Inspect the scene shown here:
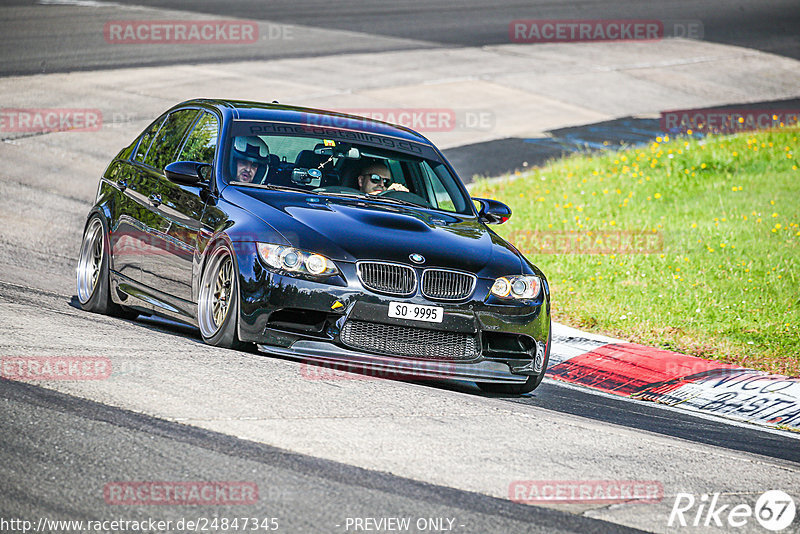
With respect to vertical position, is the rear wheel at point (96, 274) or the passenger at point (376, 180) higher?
the passenger at point (376, 180)

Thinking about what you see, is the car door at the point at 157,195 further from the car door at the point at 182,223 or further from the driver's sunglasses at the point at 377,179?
the driver's sunglasses at the point at 377,179

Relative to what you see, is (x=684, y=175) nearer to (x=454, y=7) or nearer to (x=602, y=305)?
(x=602, y=305)

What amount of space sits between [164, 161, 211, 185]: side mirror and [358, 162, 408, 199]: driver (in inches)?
45.9

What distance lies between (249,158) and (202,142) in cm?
57

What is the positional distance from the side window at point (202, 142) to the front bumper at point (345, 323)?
1.57 meters

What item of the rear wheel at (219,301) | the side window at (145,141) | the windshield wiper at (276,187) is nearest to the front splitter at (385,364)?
the rear wheel at (219,301)

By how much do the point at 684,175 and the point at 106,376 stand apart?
12646 millimetres

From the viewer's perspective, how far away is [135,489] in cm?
459

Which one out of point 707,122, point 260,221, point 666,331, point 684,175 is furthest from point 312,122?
point 707,122

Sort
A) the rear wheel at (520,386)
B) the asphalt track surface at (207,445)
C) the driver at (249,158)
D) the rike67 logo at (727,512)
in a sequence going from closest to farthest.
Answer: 1. the asphalt track surface at (207,445)
2. the rike67 logo at (727,512)
3. the rear wheel at (520,386)
4. the driver at (249,158)

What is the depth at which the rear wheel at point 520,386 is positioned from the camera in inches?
310

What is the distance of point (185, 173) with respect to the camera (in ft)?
26.0

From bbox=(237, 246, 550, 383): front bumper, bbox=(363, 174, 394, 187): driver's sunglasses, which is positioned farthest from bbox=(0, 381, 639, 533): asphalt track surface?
bbox=(363, 174, 394, 187): driver's sunglasses

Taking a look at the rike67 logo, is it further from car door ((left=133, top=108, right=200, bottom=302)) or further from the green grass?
the green grass
